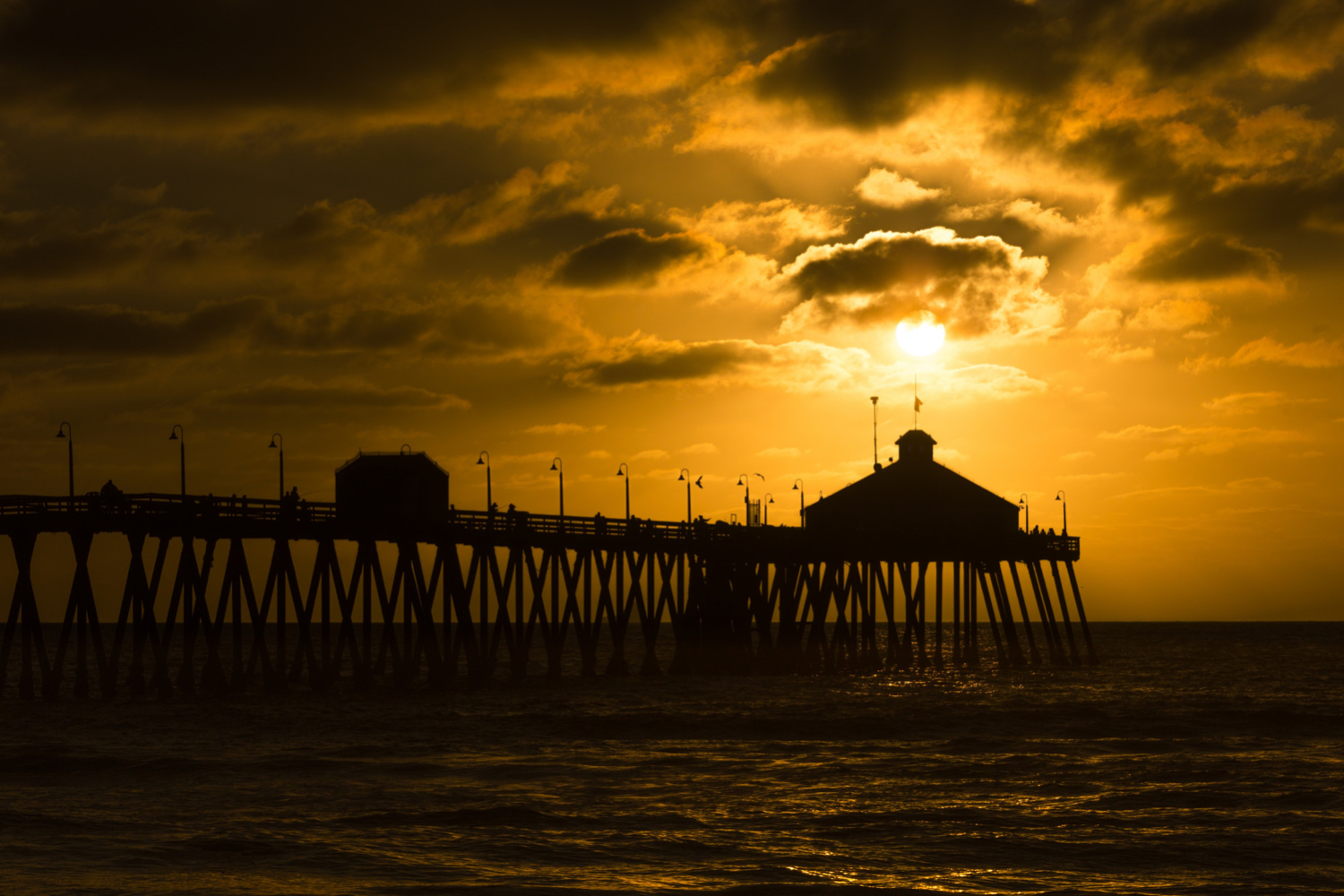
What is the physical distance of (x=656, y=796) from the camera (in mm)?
27641

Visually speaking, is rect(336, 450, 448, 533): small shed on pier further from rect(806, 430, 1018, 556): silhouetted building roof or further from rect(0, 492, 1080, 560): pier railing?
rect(806, 430, 1018, 556): silhouetted building roof

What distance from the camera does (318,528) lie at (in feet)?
140

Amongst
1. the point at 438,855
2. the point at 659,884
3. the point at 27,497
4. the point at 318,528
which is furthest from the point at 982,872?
the point at 27,497

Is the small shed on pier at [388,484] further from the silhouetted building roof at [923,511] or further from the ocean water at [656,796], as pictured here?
the silhouetted building roof at [923,511]

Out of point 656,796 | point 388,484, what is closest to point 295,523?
point 388,484

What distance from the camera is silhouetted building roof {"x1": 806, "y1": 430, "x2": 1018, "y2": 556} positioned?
6091cm

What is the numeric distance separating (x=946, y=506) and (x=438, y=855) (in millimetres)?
43275

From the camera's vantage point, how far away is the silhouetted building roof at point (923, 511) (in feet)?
200

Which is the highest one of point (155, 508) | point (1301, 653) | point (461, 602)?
point (155, 508)

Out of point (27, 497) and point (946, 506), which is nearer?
point (27, 497)

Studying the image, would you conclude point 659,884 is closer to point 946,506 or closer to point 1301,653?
point 946,506

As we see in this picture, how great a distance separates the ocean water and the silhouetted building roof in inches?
507

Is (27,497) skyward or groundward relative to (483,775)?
skyward

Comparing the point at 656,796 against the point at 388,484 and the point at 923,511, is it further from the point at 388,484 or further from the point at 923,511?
the point at 923,511
